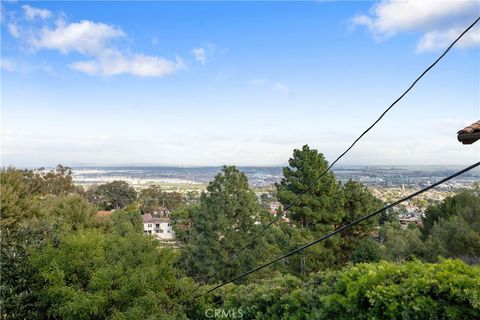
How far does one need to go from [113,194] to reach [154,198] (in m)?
6.36

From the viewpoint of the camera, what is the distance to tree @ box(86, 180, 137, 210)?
4903 centimetres

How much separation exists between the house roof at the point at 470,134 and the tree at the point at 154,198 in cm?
5087

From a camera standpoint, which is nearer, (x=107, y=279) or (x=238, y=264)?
(x=107, y=279)

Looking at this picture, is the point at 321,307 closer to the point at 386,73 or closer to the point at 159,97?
the point at 386,73

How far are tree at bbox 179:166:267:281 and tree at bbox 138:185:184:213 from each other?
37.0 meters

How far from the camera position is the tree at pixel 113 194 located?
49031 mm

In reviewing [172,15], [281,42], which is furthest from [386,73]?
[172,15]

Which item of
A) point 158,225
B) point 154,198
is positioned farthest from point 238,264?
point 154,198

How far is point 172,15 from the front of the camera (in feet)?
29.1

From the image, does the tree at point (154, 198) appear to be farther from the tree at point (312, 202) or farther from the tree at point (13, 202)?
the tree at point (312, 202)

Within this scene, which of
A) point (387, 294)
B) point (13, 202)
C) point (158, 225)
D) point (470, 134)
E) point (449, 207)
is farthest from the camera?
point (158, 225)

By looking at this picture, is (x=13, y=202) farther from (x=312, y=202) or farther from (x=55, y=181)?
(x=55, y=181)

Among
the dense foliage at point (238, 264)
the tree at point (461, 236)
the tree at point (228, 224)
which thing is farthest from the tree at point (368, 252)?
the tree at point (228, 224)

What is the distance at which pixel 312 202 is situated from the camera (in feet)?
49.0
